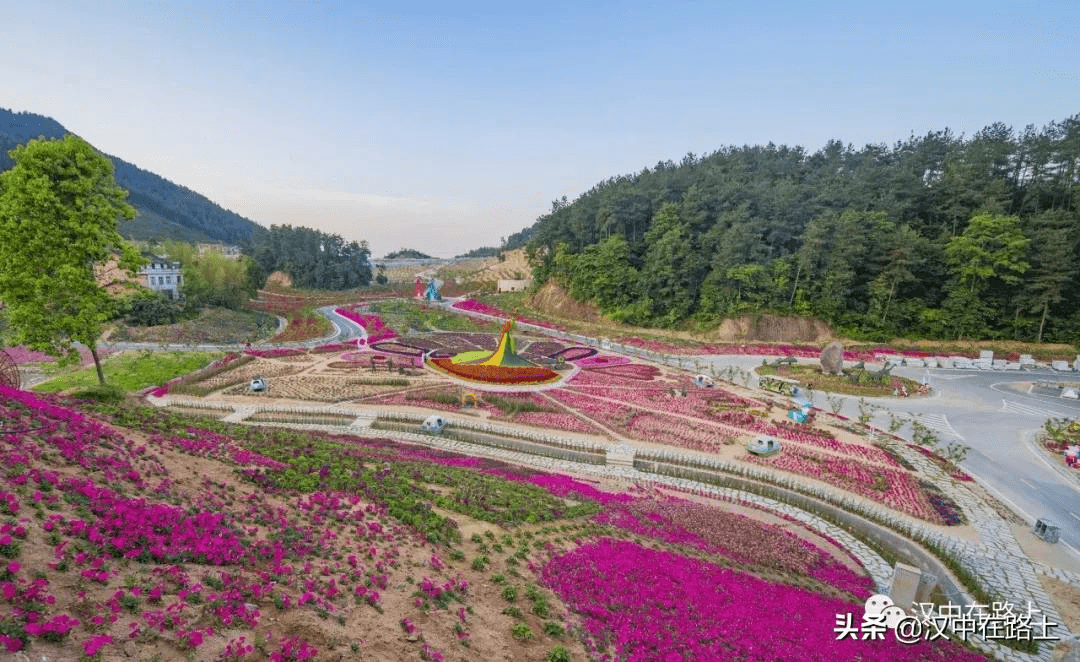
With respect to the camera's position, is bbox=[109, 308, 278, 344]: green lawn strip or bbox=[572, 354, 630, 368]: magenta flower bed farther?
bbox=[109, 308, 278, 344]: green lawn strip

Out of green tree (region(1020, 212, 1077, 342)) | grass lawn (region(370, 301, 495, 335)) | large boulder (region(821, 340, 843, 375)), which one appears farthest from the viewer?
Answer: grass lawn (region(370, 301, 495, 335))

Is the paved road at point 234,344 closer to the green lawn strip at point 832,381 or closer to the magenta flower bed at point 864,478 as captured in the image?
the green lawn strip at point 832,381

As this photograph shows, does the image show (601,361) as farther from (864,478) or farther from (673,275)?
(673,275)

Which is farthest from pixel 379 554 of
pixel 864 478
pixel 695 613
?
pixel 864 478

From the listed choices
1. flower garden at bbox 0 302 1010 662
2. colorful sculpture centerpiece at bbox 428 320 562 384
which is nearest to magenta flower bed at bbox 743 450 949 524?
flower garden at bbox 0 302 1010 662

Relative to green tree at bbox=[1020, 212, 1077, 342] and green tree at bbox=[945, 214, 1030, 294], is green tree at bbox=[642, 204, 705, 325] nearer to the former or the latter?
green tree at bbox=[945, 214, 1030, 294]

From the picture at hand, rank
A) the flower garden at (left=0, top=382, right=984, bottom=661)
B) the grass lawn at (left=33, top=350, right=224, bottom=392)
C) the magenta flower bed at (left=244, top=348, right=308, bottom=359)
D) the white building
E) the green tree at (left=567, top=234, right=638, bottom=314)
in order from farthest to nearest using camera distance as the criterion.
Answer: the green tree at (left=567, top=234, right=638, bottom=314) < the white building < the magenta flower bed at (left=244, top=348, right=308, bottom=359) < the grass lawn at (left=33, top=350, right=224, bottom=392) < the flower garden at (left=0, top=382, right=984, bottom=661)
